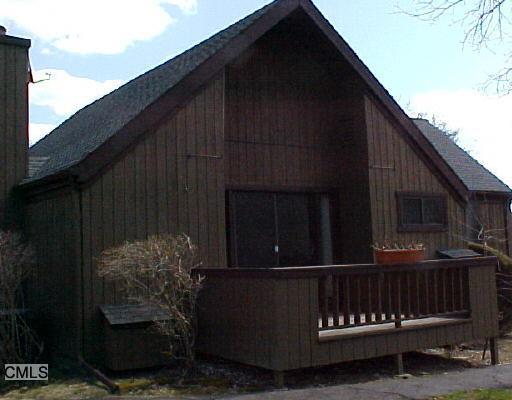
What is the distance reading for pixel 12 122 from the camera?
1315cm

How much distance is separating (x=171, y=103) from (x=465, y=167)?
45.0 ft

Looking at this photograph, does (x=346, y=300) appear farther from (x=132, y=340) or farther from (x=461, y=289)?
(x=132, y=340)

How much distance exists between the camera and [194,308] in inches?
408

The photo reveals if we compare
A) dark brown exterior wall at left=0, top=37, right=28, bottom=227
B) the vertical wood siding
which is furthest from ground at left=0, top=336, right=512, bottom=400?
the vertical wood siding

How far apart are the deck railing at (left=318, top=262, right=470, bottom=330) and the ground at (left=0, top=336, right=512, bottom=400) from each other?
0.82 m

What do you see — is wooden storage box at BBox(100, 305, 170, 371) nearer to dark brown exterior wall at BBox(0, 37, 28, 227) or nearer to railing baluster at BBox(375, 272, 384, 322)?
railing baluster at BBox(375, 272, 384, 322)

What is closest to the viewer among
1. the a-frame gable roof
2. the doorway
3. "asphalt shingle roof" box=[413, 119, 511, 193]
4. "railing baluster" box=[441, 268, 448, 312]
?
the a-frame gable roof

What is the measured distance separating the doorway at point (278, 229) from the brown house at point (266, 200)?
0.03m

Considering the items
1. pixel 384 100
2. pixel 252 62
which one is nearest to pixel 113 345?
pixel 252 62

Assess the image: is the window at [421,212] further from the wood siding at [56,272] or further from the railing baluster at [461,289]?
the wood siding at [56,272]

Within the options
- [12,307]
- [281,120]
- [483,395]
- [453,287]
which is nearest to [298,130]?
[281,120]

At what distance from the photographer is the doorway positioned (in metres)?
13.4

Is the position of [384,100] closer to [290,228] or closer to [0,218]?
[290,228]

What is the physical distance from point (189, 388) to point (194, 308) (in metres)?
1.41
